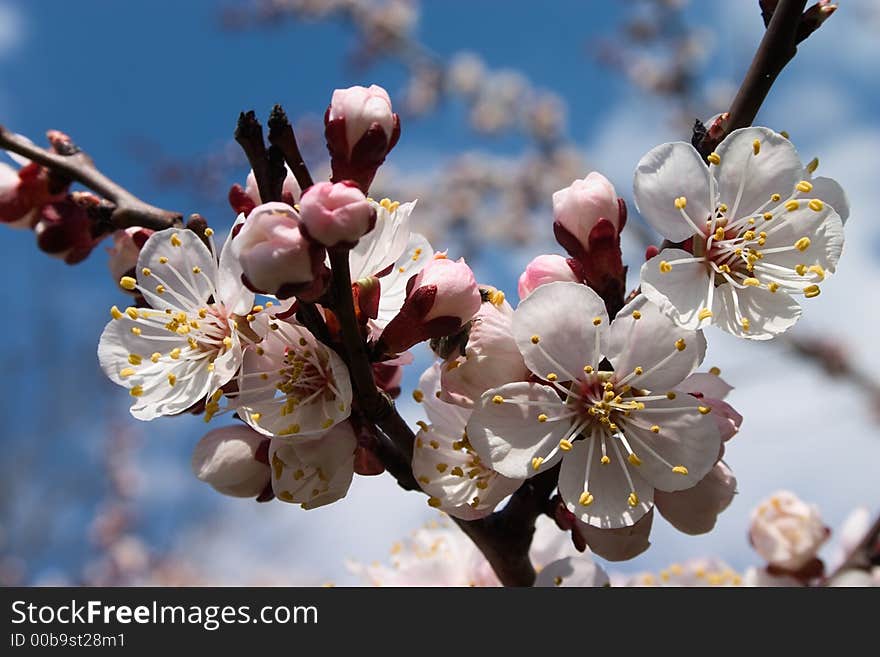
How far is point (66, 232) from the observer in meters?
1.49

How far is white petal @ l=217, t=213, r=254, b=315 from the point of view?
43.4 inches

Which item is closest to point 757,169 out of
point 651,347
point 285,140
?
point 651,347

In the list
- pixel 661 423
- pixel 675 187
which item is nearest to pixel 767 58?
pixel 675 187

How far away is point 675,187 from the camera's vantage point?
1.15m

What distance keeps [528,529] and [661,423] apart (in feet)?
0.91

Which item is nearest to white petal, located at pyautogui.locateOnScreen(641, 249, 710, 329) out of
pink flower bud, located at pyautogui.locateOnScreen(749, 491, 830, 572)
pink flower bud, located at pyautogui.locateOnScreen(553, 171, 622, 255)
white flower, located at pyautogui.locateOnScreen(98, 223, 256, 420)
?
pink flower bud, located at pyautogui.locateOnScreen(553, 171, 622, 255)

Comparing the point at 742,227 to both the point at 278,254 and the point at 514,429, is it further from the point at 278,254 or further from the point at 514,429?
the point at 278,254

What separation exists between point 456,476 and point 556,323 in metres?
0.26

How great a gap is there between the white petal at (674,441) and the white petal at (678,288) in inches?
4.6

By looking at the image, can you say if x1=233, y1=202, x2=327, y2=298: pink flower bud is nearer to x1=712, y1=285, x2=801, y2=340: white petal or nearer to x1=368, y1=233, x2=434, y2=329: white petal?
x1=368, y1=233, x2=434, y2=329: white petal

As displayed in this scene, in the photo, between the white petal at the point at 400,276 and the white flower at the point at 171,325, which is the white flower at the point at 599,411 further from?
the white flower at the point at 171,325

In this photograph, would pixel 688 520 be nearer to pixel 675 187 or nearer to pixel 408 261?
pixel 675 187

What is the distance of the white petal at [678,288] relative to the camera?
1.07 m

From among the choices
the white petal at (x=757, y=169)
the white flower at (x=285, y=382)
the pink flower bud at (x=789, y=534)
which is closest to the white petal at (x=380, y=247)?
the white flower at (x=285, y=382)
